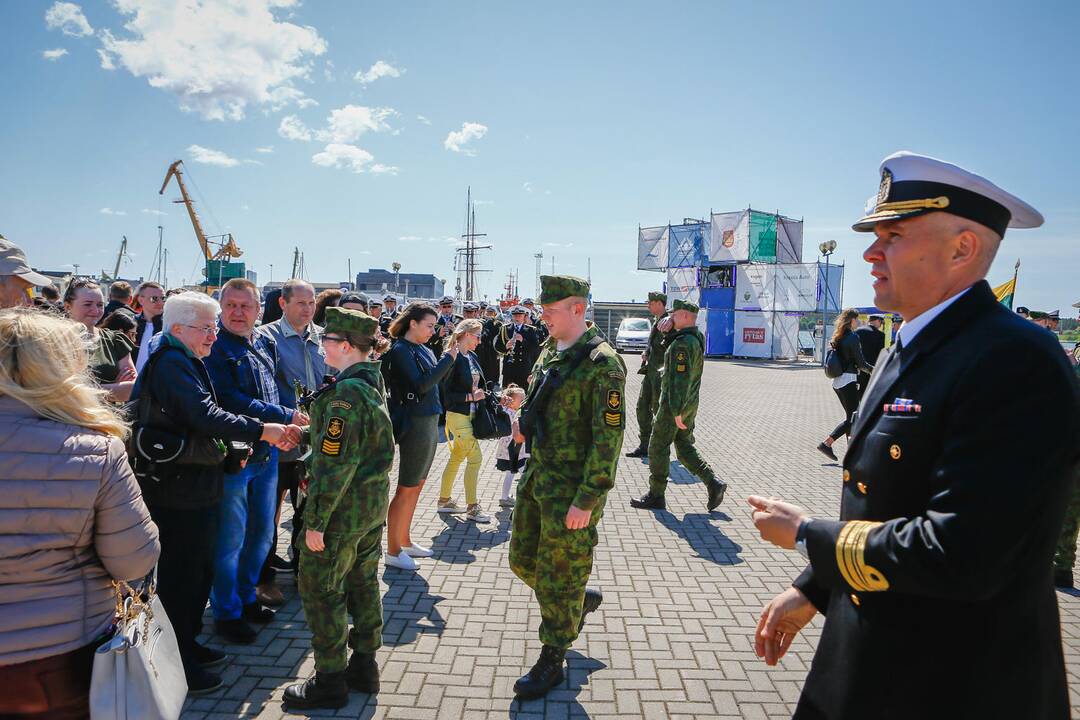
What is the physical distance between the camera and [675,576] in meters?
5.03

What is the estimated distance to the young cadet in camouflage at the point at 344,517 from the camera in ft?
10.1

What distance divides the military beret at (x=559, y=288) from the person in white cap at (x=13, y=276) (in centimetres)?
339

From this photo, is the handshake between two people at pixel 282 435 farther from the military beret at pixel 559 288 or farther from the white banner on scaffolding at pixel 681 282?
the white banner on scaffolding at pixel 681 282

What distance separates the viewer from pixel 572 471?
3.45m

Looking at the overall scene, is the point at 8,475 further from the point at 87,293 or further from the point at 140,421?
the point at 87,293

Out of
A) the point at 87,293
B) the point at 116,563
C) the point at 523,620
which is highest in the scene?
the point at 87,293

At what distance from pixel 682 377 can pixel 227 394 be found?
178 inches

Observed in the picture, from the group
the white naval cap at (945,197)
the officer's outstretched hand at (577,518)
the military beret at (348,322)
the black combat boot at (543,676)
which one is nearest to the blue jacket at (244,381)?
the military beret at (348,322)

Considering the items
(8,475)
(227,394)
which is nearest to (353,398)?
(227,394)

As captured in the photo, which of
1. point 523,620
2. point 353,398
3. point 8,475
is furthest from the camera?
point 523,620

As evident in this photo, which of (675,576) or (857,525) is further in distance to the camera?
(675,576)

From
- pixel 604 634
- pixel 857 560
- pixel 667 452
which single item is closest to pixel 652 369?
pixel 667 452

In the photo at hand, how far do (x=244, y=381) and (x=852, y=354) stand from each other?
7366mm

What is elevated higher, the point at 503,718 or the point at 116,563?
the point at 116,563
